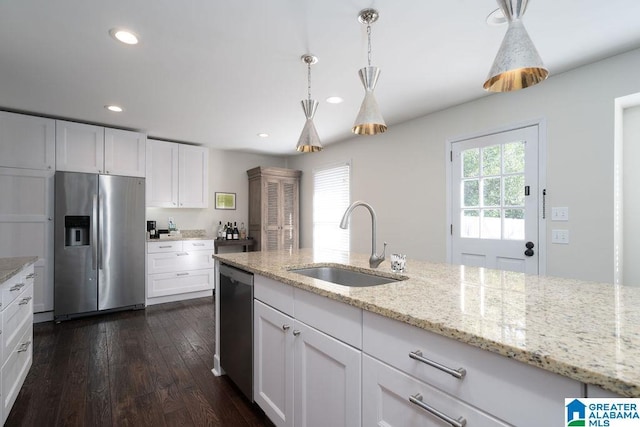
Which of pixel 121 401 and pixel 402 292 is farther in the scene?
pixel 121 401

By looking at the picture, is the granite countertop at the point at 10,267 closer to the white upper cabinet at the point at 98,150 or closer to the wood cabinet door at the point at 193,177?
the white upper cabinet at the point at 98,150

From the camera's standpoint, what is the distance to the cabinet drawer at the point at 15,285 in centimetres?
171

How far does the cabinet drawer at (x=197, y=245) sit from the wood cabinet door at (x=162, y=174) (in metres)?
0.60

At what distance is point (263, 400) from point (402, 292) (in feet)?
3.80

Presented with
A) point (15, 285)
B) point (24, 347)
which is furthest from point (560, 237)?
point (24, 347)

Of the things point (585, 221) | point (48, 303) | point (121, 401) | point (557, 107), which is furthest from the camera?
point (48, 303)

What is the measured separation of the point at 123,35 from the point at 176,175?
2827mm

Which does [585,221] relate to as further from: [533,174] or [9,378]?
[9,378]

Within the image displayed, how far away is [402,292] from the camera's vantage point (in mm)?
1250

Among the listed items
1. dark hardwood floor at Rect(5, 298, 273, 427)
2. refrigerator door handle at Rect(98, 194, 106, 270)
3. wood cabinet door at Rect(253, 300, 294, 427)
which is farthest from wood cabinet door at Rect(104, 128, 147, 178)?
wood cabinet door at Rect(253, 300, 294, 427)

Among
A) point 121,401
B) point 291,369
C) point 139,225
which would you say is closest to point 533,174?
point 291,369

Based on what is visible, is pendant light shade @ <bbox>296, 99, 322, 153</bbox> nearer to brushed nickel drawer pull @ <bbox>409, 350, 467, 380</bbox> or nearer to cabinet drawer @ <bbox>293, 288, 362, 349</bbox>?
cabinet drawer @ <bbox>293, 288, 362, 349</bbox>

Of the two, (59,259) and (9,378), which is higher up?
(59,259)

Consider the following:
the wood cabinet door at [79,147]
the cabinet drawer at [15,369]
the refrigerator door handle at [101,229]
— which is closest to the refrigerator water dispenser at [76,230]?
the refrigerator door handle at [101,229]
